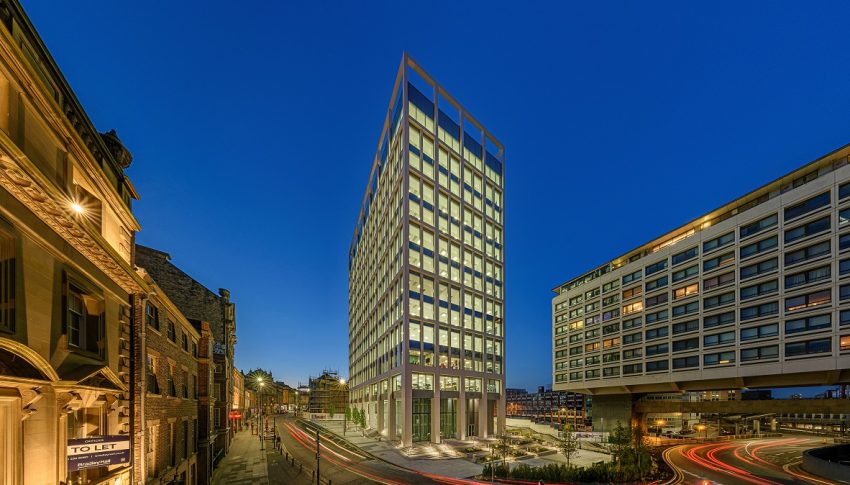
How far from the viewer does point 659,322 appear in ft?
206

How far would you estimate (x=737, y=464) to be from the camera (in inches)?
1741

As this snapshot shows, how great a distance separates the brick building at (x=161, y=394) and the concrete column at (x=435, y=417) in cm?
3409

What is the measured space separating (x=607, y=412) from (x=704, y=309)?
28034mm

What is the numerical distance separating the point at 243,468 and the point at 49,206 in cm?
3666

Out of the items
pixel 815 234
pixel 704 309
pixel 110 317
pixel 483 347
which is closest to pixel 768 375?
pixel 704 309

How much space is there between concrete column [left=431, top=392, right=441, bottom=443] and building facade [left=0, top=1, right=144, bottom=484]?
149 feet

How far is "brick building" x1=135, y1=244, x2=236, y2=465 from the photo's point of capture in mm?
31797

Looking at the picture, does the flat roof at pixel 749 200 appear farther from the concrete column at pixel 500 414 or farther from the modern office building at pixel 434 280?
the concrete column at pixel 500 414

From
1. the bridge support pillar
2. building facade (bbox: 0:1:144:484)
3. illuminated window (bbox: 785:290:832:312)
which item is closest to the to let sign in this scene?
building facade (bbox: 0:1:144:484)

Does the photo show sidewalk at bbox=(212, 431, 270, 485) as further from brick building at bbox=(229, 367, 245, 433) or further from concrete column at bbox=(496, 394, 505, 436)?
concrete column at bbox=(496, 394, 505, 436)

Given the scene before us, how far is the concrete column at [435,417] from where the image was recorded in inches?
2176

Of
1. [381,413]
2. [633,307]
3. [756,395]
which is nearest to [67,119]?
[381,413]

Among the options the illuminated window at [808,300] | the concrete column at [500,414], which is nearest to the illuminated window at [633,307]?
the illuminated window at [808,300]

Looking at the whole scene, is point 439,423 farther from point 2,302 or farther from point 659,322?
point 2,302
